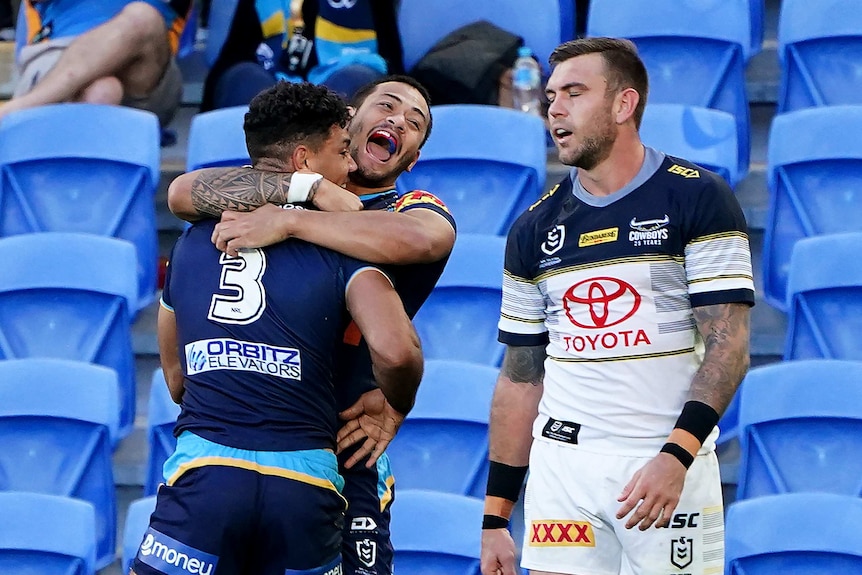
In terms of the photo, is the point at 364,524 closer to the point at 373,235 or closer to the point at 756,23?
the point at 373,235

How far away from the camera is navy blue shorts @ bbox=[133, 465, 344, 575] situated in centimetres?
329

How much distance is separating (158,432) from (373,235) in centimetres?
202

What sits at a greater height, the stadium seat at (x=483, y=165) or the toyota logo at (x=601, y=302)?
the toyota logo at (x=601, y=302)

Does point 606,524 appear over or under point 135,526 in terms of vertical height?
over

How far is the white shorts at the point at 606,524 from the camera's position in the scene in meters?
3.66

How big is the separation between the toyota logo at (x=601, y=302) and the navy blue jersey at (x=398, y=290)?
350 millimetres

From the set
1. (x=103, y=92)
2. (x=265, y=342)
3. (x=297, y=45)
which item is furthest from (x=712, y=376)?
(x=103, y=92)

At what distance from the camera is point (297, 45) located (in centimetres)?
665

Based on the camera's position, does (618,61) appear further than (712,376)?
Yes

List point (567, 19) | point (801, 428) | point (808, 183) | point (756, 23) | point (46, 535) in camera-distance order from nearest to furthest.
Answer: point (46, 535) → point (801, 428) → point (808, 183) → point (756, 23) → point (567, 19)

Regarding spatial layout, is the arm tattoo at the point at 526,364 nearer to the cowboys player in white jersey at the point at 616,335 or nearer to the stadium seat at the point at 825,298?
the cowboys player in white jersey at the point at 616,335

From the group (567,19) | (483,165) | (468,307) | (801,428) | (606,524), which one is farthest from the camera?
(567,19)

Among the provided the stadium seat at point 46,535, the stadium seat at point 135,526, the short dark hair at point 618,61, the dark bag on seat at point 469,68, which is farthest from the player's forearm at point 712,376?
the dark bag on seat at point 469,68

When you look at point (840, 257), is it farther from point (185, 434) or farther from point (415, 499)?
point (185, 434)
